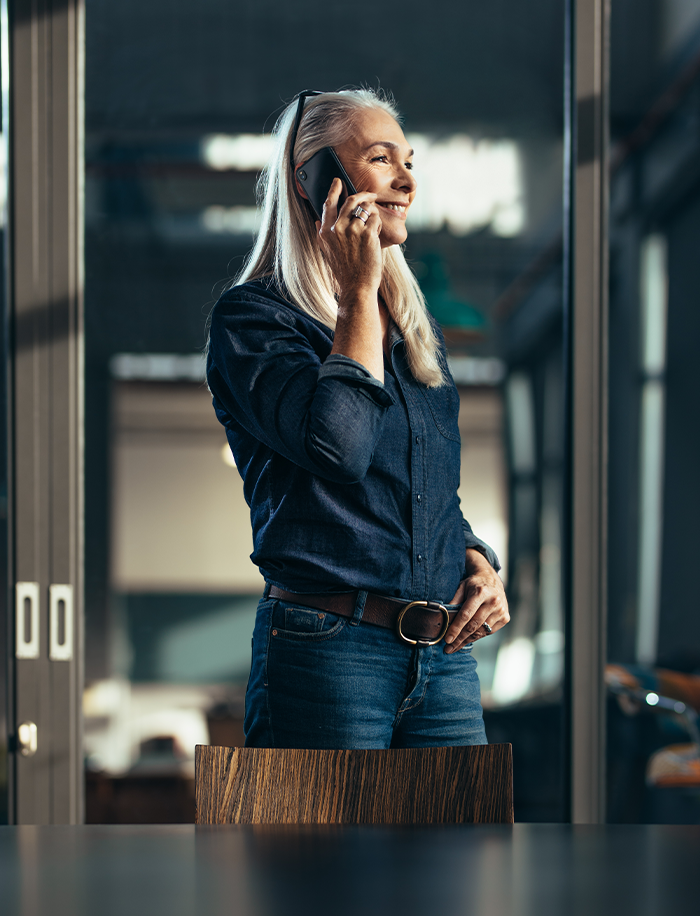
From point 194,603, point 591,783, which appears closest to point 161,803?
point 194,603

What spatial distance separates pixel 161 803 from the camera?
2.31 meters

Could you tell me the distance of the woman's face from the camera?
→ 1.42 metres

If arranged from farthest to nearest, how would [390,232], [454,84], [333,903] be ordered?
[454,84], [390,232], [333,903]

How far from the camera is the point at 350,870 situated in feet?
2.25

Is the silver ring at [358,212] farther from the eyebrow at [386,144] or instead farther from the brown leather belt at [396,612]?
the brown leather belt at [396,612]

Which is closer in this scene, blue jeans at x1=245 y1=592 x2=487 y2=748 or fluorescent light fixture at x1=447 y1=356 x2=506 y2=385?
blue jeans at x1=245 y1=592 x2=487 y2=748

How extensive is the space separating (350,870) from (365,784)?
Result: 33 cm

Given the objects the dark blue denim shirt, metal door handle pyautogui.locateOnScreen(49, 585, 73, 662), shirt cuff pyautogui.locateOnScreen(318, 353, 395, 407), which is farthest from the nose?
metal door handle pyautogui.locateOnScreen(49, 585, 73, 662)

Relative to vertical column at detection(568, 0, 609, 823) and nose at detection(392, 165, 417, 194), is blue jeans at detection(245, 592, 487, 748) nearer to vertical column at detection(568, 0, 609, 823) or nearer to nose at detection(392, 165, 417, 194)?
nose at detection(392, 165, 417, 194)

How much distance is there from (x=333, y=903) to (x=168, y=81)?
231 cm

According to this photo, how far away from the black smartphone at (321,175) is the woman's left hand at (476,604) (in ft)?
2.24

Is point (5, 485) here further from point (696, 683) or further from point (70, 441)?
point (696, 683)

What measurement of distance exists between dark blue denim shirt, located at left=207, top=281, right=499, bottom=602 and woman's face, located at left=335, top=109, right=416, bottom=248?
23 centimetres

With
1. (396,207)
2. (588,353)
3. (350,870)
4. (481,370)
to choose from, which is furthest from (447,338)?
(350,870)
